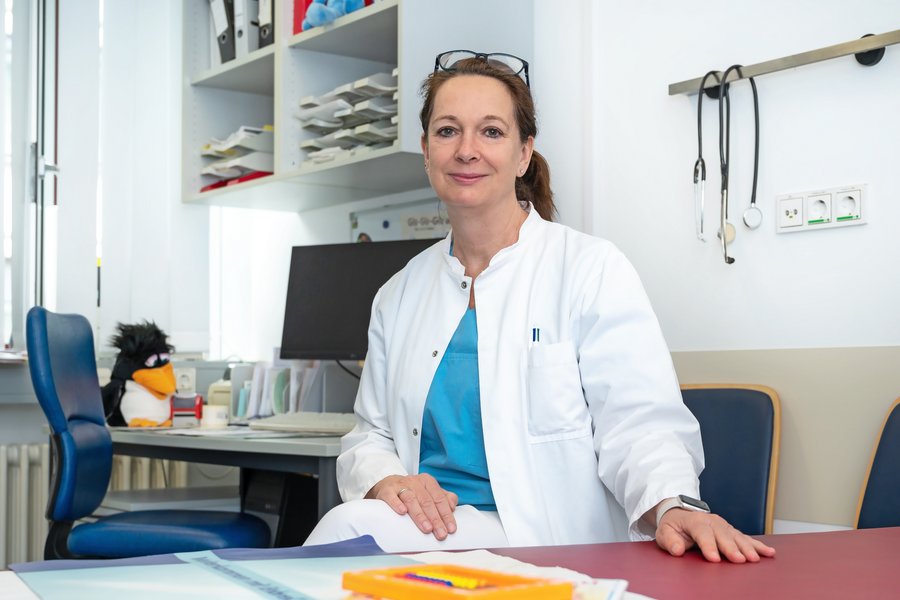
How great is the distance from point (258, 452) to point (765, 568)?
1545 mm

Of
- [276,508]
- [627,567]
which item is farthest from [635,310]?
[276,508]

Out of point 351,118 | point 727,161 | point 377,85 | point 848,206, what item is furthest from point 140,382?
point 848,206

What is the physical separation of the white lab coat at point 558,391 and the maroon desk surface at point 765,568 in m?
0.45

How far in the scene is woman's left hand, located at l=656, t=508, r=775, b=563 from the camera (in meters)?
0.96

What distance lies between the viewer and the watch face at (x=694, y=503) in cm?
120

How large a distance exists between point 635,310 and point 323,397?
1.45m

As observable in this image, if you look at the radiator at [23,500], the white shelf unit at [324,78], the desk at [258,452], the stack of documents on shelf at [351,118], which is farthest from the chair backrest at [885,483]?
the radiator at [23,500]

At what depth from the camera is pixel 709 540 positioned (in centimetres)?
101

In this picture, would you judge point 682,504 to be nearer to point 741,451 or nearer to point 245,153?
point 741,451

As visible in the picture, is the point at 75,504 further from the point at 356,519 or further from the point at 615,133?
the point at 615,133

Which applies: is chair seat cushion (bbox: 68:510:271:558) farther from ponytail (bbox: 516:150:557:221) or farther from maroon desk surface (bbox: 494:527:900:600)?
maroon desk surface (bbox: 494:527:900:600)

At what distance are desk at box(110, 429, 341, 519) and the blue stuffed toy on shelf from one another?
47.5 inches

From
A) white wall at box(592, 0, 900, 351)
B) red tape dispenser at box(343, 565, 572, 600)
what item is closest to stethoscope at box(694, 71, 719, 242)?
white wall at box(592, 0, 900, 351)

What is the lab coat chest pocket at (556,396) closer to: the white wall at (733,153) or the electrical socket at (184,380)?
the white wall at (733,153)
